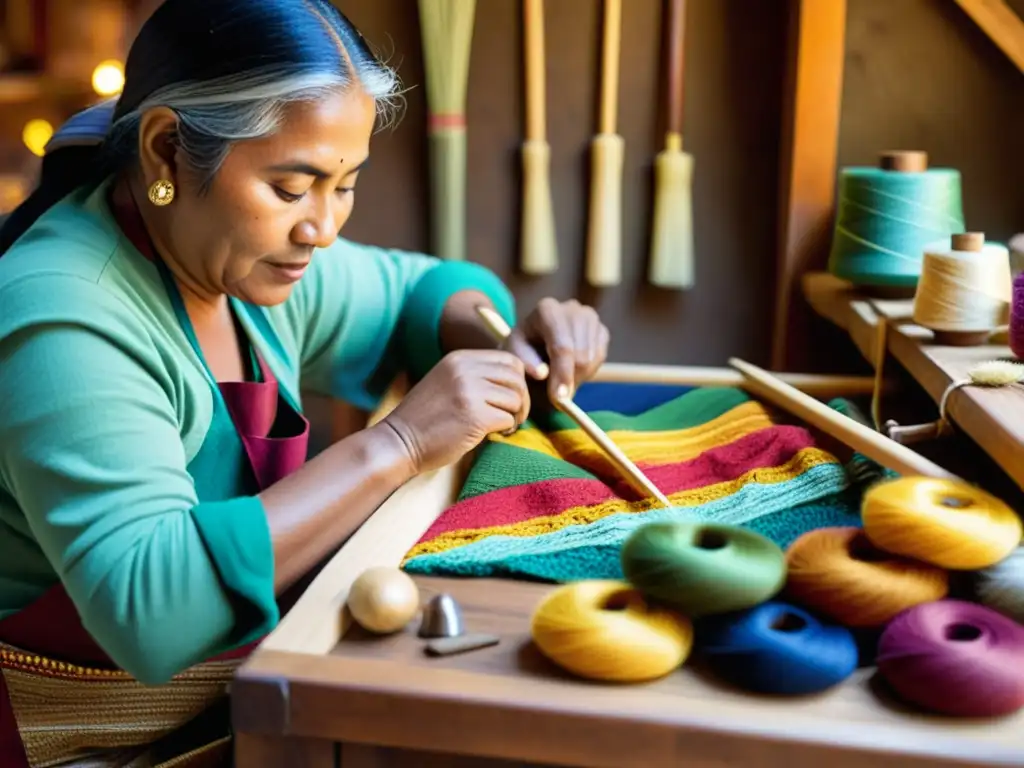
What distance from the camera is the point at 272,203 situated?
40.0 inches

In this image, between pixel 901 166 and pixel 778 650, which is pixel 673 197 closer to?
pixel 901 166

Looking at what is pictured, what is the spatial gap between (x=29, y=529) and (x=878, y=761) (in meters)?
0.76

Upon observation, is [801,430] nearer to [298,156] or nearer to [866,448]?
[866,448]

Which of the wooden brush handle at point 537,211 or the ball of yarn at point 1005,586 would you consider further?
the wooden brush handle at point 537,211

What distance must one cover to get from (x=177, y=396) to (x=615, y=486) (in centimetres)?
43

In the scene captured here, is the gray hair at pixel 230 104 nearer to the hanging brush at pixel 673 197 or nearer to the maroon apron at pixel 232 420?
the maroon apron at pixel 232 420

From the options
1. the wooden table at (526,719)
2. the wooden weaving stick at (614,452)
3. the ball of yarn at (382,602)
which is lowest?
the wooden table at (526,719)

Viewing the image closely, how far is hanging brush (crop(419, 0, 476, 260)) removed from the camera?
1.61 meters

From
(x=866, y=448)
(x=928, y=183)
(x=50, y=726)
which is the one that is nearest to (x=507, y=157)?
(x=928, y=183)

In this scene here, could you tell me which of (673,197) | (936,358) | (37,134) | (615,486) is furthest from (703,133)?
(37,134)

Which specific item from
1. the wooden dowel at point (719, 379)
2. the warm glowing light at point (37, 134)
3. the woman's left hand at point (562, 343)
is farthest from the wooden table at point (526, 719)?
the warm glowing light at point (37, 134)

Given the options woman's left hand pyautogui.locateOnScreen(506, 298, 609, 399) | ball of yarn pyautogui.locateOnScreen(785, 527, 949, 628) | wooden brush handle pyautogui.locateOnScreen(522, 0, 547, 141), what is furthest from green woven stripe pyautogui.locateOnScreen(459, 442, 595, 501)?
wooden brush handle pyautogui.locateOnScreen(522, 0, 547, 141)

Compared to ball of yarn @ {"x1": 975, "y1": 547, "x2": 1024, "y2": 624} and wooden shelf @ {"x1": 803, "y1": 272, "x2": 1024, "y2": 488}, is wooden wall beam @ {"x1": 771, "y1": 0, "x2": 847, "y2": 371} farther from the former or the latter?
ball of yarn @ {"x1": 975, "y1": 547, "x2": 1024, "y2": 624}

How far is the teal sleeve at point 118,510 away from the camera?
2.72ft
